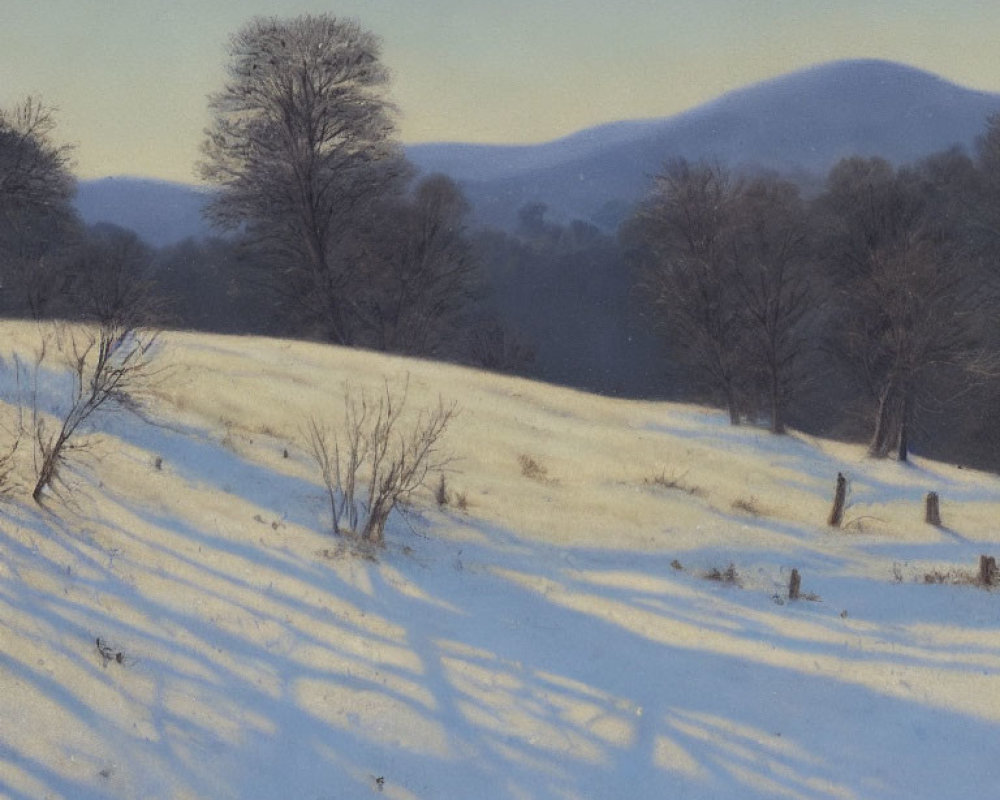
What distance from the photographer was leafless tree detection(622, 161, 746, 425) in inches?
1120

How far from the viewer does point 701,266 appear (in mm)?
28469

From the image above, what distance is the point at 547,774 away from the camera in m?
6.09

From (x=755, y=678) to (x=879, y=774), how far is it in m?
1.50

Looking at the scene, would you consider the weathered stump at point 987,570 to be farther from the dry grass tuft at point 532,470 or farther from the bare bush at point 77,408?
the bare bush at point 77,408

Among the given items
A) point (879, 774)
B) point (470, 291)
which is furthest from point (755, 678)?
point (470, 291)

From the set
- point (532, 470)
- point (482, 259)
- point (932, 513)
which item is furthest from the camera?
point (482, 259)

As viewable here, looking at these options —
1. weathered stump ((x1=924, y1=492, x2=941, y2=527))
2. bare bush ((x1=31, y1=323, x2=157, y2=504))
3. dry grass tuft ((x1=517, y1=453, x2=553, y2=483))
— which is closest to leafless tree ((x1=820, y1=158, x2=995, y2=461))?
weathered stump ((x1=924, y1=492, x2=941, y2=527))

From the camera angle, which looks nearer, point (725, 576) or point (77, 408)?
point (77, 408)

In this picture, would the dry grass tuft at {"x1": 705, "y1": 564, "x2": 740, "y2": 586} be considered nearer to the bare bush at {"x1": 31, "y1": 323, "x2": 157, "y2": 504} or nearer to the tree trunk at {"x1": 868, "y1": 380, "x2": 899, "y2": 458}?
the bare bush at {"x1": 31, "y1": 323, "x2": 157, "y2": 504}

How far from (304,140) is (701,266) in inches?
508

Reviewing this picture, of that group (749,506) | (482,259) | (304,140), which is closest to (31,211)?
(304,140)

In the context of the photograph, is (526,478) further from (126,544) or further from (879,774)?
(879,774)

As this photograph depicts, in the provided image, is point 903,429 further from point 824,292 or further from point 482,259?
point 482,259

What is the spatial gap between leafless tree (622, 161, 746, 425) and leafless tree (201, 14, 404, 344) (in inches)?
370
